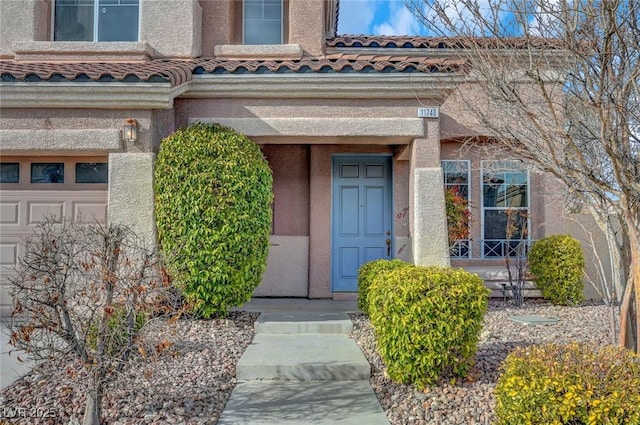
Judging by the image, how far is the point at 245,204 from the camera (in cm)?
699

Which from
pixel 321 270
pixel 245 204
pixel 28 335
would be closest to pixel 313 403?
pixel 28 335

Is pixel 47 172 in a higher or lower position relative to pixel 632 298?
higher

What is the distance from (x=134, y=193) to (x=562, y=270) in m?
7.91

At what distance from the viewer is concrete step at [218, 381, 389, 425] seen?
4340mm

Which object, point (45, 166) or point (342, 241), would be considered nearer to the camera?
point (45, 166)

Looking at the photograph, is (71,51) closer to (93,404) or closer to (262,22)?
(262,22)

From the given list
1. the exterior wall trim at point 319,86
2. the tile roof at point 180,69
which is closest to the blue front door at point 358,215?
the exterior wall trim at point 319,86

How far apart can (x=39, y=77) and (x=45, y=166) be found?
159 centimetres

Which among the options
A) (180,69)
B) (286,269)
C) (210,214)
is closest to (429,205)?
(286,269)

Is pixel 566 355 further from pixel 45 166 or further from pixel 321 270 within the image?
pixel 45 166

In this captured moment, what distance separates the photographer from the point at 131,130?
23.6ft

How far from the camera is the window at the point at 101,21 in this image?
9.70m

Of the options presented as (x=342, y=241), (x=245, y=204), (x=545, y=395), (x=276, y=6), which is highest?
(x=276, y=6)

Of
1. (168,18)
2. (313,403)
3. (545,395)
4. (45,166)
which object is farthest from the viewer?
(168,18)
